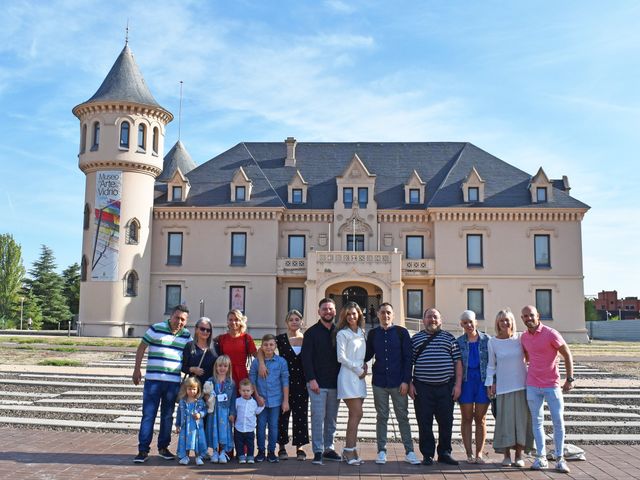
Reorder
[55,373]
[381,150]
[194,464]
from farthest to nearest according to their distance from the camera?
[381,150] < [55,373] < [194,464]

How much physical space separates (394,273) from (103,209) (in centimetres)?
1749

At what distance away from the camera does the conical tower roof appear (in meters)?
46.9

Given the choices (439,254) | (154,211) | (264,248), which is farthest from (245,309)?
(439,254)

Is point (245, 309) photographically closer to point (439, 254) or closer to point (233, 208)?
point (233, 208)

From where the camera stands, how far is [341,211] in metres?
40.1

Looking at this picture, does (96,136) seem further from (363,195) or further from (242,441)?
(242,441)

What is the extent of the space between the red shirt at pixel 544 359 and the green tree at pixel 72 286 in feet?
211

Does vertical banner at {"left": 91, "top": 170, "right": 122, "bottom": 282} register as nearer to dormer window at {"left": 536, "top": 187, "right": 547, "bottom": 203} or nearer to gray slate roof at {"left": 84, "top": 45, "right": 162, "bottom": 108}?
gray slate roof at {"left": 84, "top": 45, "right": 162, "bottom": 108}

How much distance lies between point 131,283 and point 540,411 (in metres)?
33.3

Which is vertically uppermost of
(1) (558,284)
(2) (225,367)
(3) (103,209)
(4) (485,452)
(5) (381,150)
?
(5) (381,150)

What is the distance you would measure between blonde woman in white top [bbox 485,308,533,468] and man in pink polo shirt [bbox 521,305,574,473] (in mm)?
128

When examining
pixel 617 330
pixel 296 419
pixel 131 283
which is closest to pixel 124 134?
pixel 131 283

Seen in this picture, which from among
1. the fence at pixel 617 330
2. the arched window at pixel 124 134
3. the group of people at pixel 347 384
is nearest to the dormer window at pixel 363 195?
the arched window at pixel 124 134

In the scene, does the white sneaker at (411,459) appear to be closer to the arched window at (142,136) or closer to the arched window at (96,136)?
the arched window at (142,136)
